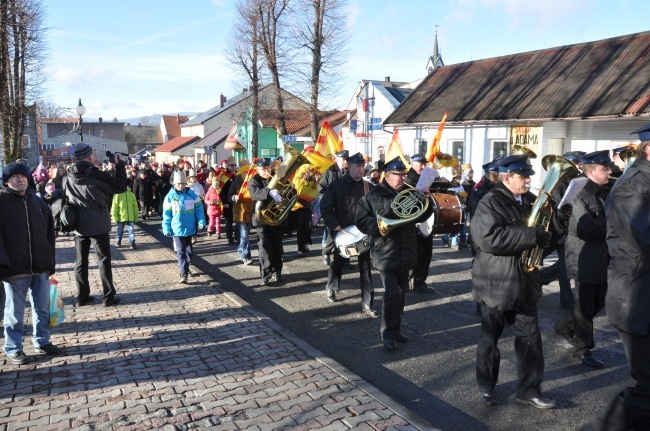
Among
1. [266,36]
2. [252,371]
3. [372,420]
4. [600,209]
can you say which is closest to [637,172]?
[600,209]

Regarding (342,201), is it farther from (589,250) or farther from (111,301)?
(111,301)

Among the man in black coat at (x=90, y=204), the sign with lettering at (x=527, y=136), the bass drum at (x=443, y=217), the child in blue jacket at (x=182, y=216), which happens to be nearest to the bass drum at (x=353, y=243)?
the bass drum at (x=443, y=217)

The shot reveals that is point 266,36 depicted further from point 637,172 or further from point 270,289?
point 637,172

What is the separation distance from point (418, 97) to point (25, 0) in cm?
1674

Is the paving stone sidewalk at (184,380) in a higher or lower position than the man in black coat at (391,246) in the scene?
lower

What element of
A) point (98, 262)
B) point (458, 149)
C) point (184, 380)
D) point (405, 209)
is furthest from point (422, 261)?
point (458, 149)

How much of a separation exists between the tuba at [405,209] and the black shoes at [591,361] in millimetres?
2132

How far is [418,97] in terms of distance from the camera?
85.1 ft

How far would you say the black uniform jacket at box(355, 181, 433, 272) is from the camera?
571 centimetres

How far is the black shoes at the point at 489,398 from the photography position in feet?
14.5

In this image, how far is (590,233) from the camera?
5016 mm

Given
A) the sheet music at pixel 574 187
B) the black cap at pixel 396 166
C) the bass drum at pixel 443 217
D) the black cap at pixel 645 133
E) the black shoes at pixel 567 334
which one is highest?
the black cap at pixel 645 133

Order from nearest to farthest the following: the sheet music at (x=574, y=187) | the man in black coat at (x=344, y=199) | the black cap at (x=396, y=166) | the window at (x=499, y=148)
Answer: the sheet music at (x=574, y=187), the black cap at (x=396, y=166), the man in black coat at (x=344, y=199), the window at (x=499, y=148)

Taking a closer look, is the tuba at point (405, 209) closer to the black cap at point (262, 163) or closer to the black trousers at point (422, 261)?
the black trousers at point (422, 261)
